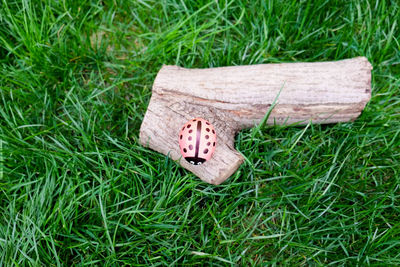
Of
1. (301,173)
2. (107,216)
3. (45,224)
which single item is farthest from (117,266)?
(301,173)

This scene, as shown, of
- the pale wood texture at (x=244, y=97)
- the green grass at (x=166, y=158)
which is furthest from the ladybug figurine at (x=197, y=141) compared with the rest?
the green grass at (x=166, y=158)

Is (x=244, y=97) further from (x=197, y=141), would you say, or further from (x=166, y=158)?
(x=166, y=158)

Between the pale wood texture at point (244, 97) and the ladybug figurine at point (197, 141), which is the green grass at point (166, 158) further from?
the ladybug figurine at point (197, 141)

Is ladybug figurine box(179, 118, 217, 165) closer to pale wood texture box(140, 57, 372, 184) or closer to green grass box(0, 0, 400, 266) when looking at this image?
pale wood texture box(140, 57, 372, 184)

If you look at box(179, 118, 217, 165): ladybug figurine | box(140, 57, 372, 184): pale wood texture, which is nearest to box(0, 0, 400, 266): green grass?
box(140, 57, 372, 184): pale wood texture

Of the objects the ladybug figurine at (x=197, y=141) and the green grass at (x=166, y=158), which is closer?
the ladybug figurine at (x=197, y=141)

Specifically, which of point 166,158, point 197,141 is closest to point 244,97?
point 197,141
